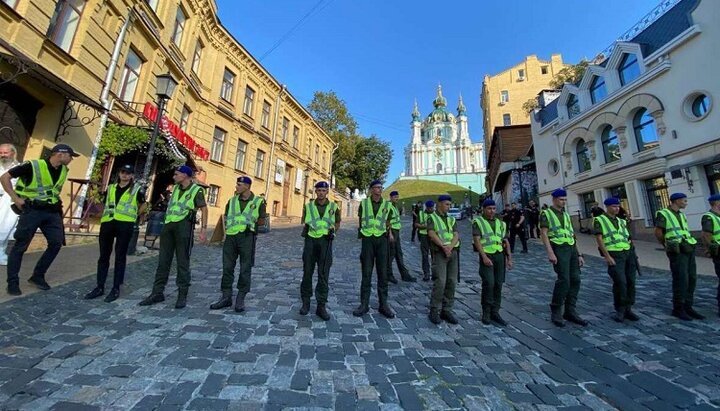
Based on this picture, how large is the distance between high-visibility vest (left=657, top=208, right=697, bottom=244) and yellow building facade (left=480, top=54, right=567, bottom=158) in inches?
1527

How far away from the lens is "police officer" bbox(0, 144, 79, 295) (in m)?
4.21

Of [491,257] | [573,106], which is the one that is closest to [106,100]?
[491,257]

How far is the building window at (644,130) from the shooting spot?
44.9 ft

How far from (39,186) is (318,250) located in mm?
4096

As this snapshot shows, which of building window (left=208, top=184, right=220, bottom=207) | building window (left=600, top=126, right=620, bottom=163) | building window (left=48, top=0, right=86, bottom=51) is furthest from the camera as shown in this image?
building window (left=208, top=184, right=220, bottom=207)

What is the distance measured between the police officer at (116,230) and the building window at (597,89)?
2118 centimetres

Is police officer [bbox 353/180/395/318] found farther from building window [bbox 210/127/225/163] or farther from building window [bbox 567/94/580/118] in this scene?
building window [bbox 567/94/580/118]

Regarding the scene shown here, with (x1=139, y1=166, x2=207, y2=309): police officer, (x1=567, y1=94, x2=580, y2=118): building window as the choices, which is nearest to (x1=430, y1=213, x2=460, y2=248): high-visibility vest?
(x1=139, y1=166, x2=207, y2=309): police officer

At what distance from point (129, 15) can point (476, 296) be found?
14076 millimetres

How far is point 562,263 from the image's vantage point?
15.2 ft

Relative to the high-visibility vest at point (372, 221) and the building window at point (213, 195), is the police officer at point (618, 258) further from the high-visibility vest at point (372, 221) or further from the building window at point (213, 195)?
the building window at point (213, 195)

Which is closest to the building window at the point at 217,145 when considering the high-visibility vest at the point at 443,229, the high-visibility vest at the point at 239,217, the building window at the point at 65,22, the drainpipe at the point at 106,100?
the drainpipe at the point at 106,100

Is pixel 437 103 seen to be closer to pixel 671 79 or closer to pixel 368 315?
pixel 671 79

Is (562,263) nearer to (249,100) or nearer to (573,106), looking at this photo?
(573,106)
